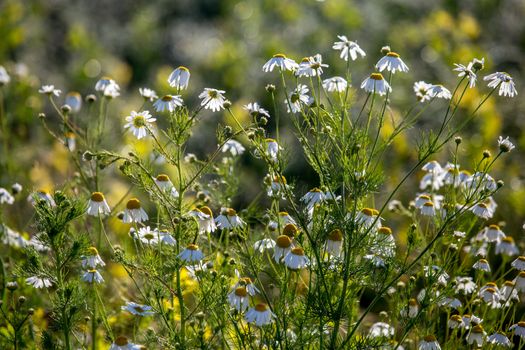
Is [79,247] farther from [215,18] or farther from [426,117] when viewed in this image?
[215,18]

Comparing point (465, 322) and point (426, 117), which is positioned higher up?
point (426, 117)

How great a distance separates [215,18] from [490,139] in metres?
6.26

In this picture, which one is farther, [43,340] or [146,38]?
[146,38]

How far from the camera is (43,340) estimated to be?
2924 millimetres

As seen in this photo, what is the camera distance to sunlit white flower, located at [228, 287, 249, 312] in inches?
107

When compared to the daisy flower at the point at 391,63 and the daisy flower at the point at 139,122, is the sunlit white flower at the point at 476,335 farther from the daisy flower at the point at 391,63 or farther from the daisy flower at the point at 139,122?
the daisy flower at the point at 139,122

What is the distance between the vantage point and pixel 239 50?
30.6 ft

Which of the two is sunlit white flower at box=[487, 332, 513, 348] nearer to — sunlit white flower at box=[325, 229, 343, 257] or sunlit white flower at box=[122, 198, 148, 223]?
sunlit white flower at box=[325, 229, 343, 257]

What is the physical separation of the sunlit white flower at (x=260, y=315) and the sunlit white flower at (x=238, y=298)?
0.09 metres

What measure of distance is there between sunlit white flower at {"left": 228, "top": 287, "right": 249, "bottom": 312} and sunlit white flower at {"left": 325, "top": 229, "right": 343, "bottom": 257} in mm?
355

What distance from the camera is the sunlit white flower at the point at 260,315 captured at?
2.59m

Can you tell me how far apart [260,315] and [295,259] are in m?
0.23

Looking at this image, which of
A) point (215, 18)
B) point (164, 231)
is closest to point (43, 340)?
point (164, 231)

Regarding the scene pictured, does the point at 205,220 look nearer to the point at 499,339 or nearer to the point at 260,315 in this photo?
the point at 260,315
